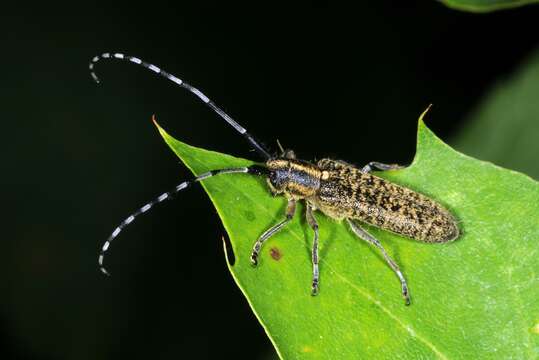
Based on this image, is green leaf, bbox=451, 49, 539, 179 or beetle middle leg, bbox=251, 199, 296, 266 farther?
green leaf, bbox=451, 49, 539, 179

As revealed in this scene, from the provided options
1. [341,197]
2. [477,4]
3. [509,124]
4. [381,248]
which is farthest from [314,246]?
[509,124]

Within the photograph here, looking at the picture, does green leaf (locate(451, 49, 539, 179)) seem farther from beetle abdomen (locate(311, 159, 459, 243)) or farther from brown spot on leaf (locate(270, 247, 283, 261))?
brown spot on leaf (locate(270, 247, 283, 261))

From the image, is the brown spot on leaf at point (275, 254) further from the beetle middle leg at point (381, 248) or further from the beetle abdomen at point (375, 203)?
the beetle abdomen at point (375, 203)

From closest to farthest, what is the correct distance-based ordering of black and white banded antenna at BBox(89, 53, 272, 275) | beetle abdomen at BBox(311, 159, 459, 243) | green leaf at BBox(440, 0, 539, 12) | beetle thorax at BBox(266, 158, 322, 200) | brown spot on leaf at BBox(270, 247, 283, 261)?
brown spot on leaf at BBox(270, 247, 283, 261), green leaf at BBox(440, 0, 539, 12), black and white banded antenna at BBox(89, 53, 272, 275), beetle abdomen at BBox(311, 159, 459, 243), beetle thorax at BBox(266, 158, 322, 200)

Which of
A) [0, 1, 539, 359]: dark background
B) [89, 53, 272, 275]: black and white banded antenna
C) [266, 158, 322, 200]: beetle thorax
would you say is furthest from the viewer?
[0, 1, 539, 359]: dark background

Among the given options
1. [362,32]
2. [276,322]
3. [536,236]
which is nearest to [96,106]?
[362,32]

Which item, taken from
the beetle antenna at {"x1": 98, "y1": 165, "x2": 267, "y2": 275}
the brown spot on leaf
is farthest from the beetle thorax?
the brown spot on leaf

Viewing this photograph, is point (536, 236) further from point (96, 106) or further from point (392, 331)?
point (96, 106)

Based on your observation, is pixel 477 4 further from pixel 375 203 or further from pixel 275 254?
pixel 275 254
